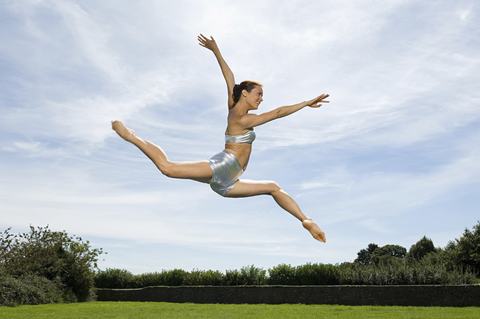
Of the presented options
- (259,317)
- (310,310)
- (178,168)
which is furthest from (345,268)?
(178,168)

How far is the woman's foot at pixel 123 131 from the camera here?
4543 mm

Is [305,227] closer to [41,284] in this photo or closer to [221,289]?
[221,289]

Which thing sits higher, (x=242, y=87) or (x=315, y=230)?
(x=242, y=87)

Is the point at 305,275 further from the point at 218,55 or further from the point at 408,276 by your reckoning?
the point at 218,55

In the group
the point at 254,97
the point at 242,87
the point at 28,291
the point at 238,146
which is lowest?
the point at 28,291

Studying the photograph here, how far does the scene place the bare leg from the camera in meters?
4.67

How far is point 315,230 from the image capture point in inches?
→ 183

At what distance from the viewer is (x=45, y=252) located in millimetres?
18984

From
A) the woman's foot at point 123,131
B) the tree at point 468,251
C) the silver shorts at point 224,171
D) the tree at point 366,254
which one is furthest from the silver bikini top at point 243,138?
the tree at point 366,254

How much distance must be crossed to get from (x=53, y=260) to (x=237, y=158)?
1731 centimetres

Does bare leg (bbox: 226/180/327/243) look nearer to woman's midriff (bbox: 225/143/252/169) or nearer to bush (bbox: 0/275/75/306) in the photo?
woman's midriff (bbox: 225/143/252/169)

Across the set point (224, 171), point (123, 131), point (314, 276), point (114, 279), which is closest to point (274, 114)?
point (224, 171)

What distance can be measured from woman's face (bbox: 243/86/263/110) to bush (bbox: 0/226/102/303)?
1655 centimetres

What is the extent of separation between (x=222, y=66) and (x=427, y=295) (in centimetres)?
1288
